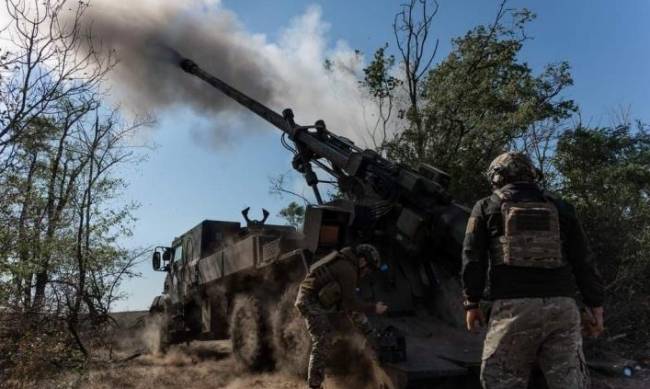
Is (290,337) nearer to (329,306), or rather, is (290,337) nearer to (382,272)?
(382,272)

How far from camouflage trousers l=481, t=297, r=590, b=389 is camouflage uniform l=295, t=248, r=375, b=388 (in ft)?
8.06

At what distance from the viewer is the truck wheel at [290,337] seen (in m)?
6.89

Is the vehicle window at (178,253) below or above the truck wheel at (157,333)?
above

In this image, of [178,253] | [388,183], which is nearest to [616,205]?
[388,183]

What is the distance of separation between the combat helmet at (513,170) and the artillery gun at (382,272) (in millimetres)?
2195

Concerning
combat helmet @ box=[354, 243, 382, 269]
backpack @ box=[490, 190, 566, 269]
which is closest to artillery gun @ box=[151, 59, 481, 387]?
combat helmet @ box=[354, 243, 382, 269]

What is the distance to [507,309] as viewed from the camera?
3.31 m

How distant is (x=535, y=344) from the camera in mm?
3275

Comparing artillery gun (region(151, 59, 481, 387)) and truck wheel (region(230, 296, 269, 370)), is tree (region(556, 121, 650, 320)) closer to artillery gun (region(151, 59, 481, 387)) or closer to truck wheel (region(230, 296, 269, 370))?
artillery gun (region(151, 59, 481, 387))

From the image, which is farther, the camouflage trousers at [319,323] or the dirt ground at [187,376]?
the dirt ground at [187,376]

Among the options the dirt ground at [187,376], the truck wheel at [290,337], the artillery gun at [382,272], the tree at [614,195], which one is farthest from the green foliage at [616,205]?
the truck wheel at [290,337]

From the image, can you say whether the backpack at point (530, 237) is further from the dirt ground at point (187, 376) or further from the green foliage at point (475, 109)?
the green foliage at point (475, 109)

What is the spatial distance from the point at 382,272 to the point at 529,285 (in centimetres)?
373

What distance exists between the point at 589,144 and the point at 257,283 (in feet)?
30.4
